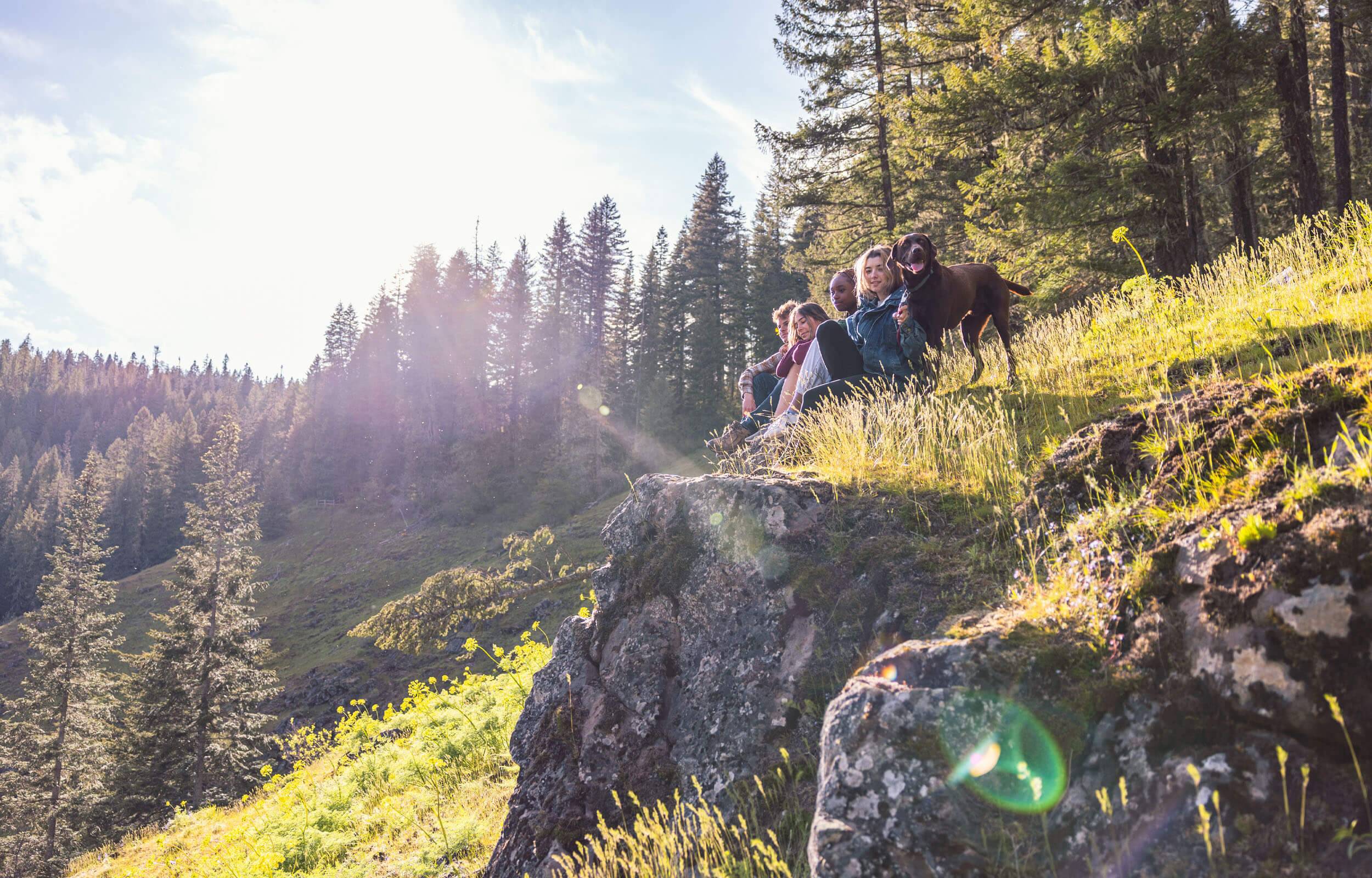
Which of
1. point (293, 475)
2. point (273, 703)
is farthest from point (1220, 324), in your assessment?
point (293, 475)

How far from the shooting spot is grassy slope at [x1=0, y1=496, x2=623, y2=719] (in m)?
28.6

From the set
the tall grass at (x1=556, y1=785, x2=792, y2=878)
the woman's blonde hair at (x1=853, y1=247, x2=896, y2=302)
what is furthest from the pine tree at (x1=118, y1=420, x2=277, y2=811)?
the woman's blonde hair at (x1=853, y1=247, x2=896, y2=302)

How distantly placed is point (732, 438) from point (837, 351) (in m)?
1.95

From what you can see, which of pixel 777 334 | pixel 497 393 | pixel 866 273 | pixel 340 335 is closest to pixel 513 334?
pixel 497 393

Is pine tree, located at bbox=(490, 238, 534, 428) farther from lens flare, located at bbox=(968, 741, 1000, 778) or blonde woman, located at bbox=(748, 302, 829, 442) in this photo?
lens flare, located at bbox=(968, 741, 1000, 778)

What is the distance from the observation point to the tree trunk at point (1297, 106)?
11.9 metres

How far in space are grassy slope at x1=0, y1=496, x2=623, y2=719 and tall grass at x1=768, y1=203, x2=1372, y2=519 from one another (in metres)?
19.5

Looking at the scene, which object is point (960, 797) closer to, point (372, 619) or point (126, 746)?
point (372, 619)

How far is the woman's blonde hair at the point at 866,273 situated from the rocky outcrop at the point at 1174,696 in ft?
13.9

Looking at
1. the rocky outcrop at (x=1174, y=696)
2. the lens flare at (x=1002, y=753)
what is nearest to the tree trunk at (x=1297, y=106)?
the rocky outcrop at (x=1174, y=696)

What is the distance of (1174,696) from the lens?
1825 mm

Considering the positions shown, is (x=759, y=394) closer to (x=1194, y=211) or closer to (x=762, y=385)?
(x=762, y=385)

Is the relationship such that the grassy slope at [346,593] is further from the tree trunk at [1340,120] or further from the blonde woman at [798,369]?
the tree trunk at [1340,120]

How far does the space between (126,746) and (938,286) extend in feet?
99.7
